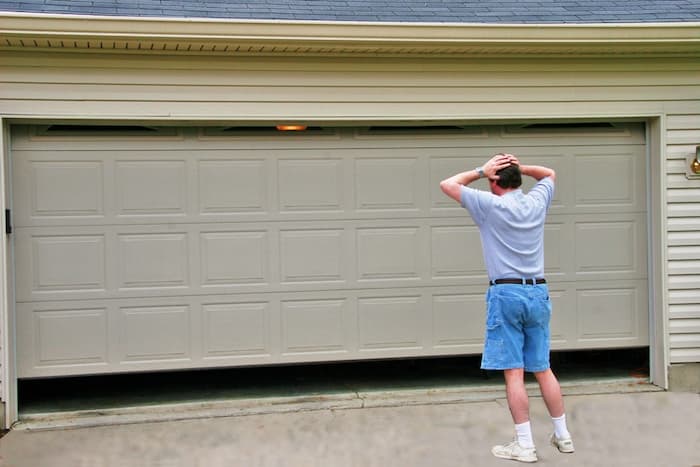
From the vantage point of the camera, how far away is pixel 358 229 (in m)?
6.20

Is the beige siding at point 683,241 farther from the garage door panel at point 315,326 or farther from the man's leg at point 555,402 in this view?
the garage door panel at point 315,326

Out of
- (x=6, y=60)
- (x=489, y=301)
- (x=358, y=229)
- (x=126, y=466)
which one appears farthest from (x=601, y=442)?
(x=6, y=60)

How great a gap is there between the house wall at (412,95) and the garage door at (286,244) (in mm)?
254

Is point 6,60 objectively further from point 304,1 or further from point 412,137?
point 412,137

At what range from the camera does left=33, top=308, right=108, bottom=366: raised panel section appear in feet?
19.0

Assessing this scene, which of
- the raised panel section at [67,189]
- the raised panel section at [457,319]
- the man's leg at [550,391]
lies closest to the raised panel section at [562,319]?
the raised panel section at [457,319]

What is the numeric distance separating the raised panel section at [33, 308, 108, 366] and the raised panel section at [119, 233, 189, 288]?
349mm

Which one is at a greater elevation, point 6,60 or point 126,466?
point 6,60

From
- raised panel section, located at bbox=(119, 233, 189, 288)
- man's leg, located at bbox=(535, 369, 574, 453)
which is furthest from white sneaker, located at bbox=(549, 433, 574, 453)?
raised panel section, located at bbox=(119, 233, 189, 288)

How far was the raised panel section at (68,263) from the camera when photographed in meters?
5.77

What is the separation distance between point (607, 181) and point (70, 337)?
4349 mm

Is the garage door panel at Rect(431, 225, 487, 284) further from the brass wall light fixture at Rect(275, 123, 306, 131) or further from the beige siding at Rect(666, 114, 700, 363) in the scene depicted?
the beige siding at Rect(666, 114, 700, 363)

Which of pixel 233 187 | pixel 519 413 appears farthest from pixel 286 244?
pixel 519 413

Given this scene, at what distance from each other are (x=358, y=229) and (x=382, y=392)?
1297 millimetres
